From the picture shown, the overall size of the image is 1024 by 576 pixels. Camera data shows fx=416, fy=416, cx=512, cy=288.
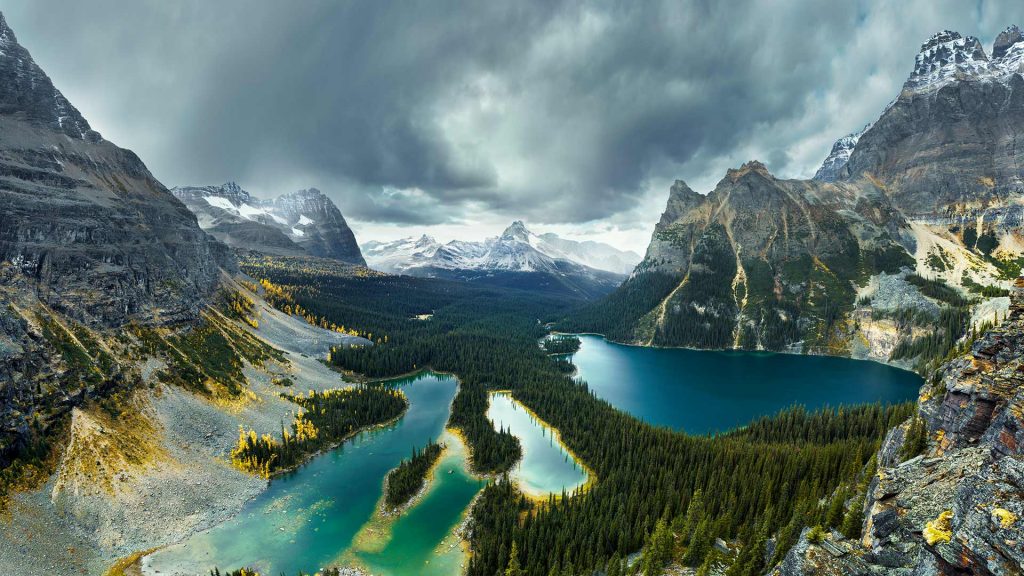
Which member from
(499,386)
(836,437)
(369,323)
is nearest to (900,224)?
(836,437)

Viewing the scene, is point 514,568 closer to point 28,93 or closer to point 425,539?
point 425,539

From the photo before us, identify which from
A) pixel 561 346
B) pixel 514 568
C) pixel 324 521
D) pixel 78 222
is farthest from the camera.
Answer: pixel 561 346

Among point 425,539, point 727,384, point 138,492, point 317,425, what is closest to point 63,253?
point 138,492

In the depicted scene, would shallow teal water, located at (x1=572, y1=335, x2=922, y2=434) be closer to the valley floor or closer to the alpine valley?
the alpine valley

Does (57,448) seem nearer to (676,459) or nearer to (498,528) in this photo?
(498,528)

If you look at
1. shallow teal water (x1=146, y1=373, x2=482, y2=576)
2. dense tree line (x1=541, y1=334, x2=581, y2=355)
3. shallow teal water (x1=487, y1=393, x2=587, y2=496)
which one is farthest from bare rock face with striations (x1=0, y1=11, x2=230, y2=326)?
dense tree line (x1=541, y1=334, x2=581, y2=355)
